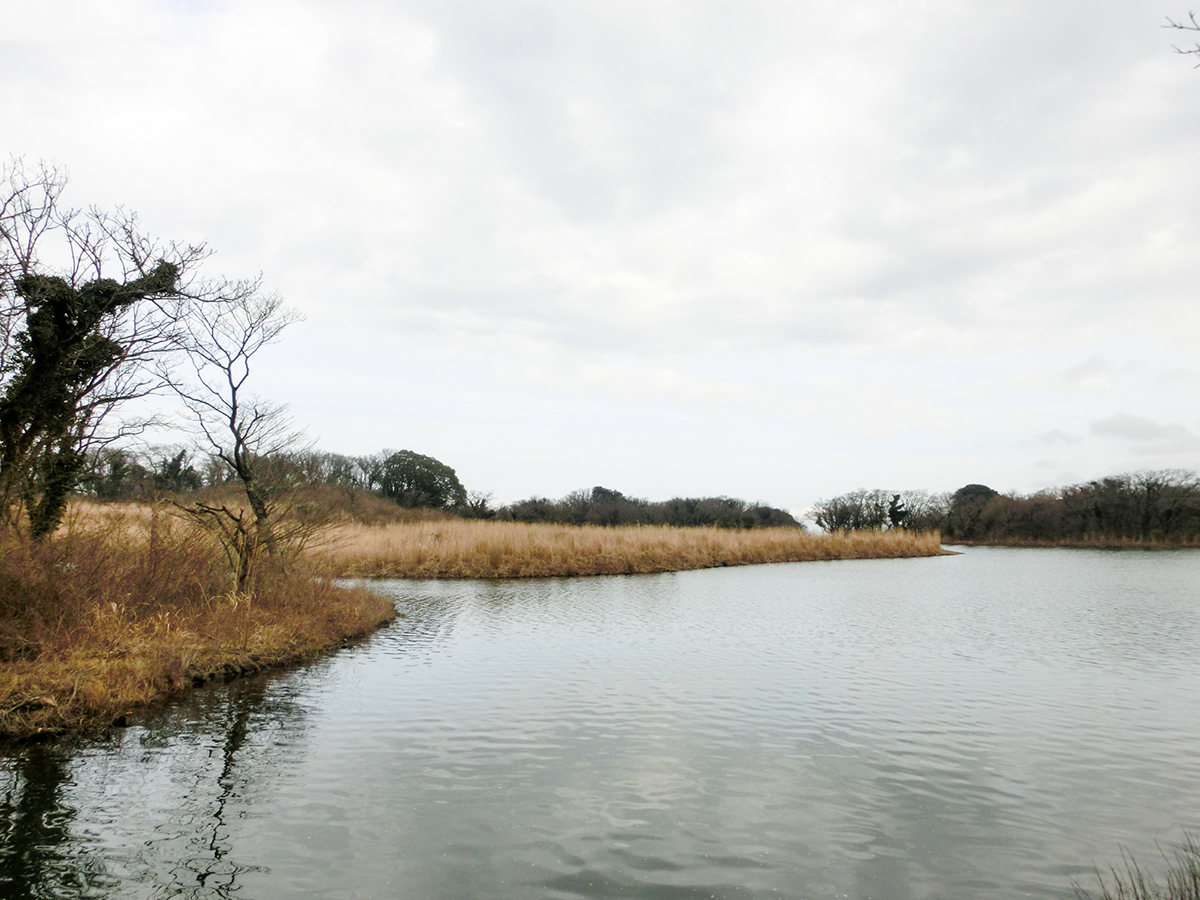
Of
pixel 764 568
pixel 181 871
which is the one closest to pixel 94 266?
pixel 181 871

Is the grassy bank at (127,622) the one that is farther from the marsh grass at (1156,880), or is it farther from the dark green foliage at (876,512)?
the dark green foliage at (876,512)

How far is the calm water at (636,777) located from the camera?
4824 millimetres

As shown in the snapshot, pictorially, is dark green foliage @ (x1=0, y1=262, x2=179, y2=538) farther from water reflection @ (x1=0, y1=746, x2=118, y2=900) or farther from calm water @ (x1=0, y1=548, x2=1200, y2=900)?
water reflection @ (x1=0, y1=746, x2=118, y2=900)

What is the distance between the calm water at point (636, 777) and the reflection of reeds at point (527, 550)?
14802 millimetres

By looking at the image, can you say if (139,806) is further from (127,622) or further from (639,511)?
(639,511)

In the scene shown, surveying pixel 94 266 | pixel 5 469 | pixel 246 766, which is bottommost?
pixel 246 766

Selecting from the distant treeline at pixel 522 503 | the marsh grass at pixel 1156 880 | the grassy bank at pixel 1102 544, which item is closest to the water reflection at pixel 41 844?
the marsh grass at pixel 1156 880

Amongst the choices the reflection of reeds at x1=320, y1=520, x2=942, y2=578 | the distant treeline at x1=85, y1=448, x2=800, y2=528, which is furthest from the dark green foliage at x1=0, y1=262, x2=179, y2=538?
the distant treeline at x1=85, y1=448, x2=800, y2=528

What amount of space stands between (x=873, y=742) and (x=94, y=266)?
1534 cm

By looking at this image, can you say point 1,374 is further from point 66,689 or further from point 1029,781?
point 1029,781

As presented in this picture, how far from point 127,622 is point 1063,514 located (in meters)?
73.1

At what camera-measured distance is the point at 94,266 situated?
1400cm

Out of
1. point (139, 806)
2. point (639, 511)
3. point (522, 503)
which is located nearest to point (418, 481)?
point (522, 503)

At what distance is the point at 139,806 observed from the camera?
232 inches
